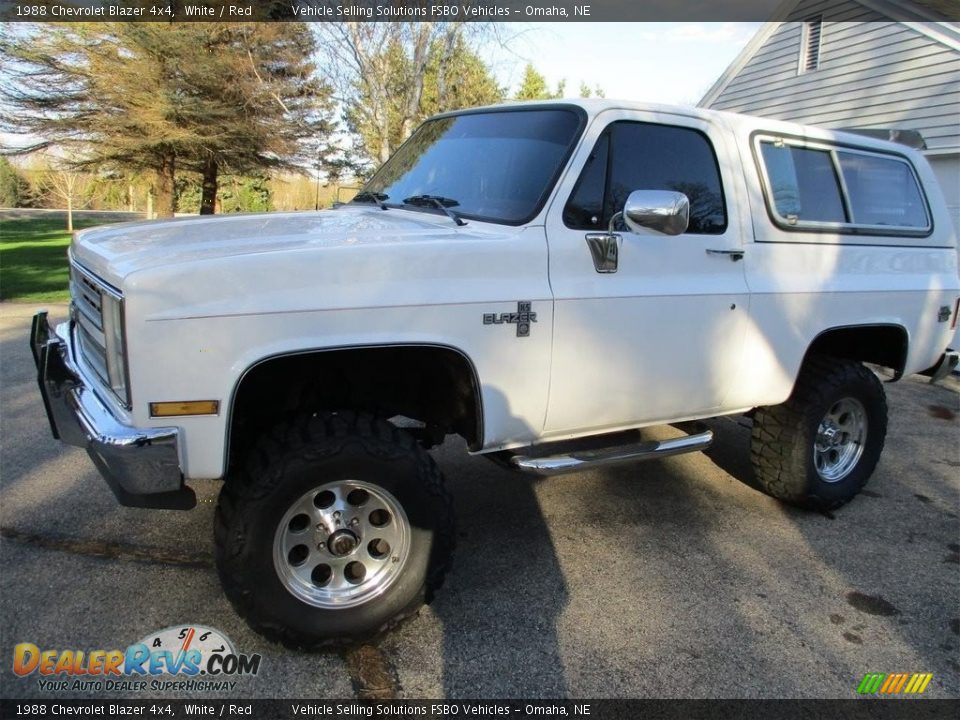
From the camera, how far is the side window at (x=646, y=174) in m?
3.19

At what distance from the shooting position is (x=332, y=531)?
283 centimetres

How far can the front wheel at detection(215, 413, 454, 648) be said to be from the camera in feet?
8.71

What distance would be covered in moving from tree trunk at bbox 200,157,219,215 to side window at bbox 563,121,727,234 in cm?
2054

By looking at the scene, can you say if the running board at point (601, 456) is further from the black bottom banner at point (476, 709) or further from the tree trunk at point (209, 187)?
the tree trunk at point (209, 187)

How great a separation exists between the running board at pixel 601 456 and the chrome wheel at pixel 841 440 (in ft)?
3.63

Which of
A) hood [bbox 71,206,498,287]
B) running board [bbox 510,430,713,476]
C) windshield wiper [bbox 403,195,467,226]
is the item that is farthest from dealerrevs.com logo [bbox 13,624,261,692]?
windshield wiper [bbox 403,195,467,226]

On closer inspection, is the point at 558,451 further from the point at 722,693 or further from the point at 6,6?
the point at 6,6

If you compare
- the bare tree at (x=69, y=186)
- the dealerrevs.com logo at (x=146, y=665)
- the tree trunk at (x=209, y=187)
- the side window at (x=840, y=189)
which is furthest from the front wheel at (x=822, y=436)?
the bare tree at (x=69, y=186)

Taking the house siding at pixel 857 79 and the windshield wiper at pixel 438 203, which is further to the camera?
the house siding at pixel 857 79

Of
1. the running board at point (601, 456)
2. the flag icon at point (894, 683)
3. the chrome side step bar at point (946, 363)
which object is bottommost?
the flag icon at point (894, 683)

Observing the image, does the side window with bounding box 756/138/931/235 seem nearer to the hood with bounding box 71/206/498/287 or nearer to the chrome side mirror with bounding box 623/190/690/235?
the chrome side mirror with bounding box 623/190/690/235

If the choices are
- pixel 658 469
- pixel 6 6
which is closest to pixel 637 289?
pixel 658 469

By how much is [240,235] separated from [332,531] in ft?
4.09

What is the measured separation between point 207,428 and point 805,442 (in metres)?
3.25
